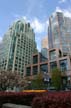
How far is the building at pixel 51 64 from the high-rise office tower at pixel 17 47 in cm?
3542

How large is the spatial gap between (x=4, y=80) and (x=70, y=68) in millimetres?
36716

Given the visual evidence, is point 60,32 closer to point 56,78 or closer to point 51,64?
point 51,64

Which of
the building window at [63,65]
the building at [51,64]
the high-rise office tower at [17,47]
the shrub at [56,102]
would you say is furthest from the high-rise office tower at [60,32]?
the shrub at [56,102]

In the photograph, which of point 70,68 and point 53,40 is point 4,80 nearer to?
point 70,68

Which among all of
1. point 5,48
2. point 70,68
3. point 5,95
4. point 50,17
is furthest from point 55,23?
point 5,95

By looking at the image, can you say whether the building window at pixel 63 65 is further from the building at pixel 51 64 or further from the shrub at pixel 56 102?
the shrub at pixel 56 102

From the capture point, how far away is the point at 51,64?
71562 millimetres

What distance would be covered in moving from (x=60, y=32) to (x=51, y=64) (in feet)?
210

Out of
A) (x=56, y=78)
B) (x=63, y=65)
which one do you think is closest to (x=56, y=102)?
(x=56, y=78)

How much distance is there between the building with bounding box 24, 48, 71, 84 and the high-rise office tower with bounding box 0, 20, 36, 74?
116ft

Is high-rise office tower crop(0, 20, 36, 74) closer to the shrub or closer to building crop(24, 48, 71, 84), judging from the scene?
building crop(24, 48, 71, 84)

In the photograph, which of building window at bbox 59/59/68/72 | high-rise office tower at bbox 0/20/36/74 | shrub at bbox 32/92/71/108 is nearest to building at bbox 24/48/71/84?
building window at bbox 59/59/68/72

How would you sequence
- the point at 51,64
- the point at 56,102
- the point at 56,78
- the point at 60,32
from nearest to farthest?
the point at 56,102 → the point at 56,78 → the point at 51,64 → the point at 60,32

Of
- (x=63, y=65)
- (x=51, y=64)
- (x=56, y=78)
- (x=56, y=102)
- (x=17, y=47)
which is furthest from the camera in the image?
(x=17, y=47)
